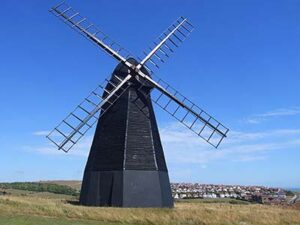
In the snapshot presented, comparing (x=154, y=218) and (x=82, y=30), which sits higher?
(x=82, y=30)

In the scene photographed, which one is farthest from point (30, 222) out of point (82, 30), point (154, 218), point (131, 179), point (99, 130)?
point (82, 30)

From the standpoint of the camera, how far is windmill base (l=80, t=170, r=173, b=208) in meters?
26.7

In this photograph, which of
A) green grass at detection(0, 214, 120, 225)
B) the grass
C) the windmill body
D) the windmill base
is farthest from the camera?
the windmill body

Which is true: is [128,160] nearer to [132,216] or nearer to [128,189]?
[128,189]

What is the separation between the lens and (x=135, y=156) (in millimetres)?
27422

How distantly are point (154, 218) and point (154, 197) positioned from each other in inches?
185

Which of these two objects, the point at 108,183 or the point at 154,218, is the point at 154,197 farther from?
the point at 154,218

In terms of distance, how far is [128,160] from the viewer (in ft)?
89.0

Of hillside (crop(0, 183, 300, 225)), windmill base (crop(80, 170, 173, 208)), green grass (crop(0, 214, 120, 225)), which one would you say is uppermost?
windmill base (crop(80, 170, 173, 208))

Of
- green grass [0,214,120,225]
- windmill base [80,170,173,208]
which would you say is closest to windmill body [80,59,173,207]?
windmill base [80,170,173,208]

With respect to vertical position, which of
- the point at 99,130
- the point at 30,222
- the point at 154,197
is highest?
the point at 99,130

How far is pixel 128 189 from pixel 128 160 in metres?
1.68

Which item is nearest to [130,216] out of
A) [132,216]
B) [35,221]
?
[132,216]

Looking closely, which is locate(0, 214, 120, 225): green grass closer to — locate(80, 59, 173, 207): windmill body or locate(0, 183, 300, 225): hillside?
locate(0, 183, 300, 225): hillside
